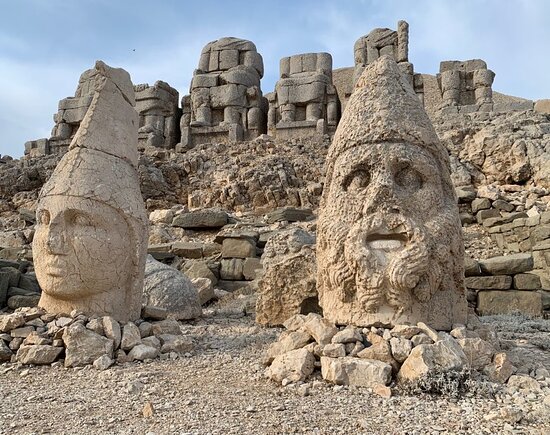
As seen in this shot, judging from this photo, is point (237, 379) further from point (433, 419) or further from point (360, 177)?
point (360, 177)

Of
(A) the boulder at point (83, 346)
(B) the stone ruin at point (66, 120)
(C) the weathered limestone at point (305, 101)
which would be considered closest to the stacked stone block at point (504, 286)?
(A) the boulder at point (83, 346)

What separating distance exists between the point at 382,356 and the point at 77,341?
2204 mm

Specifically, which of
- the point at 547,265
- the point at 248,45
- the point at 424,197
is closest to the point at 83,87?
the point at 248,45

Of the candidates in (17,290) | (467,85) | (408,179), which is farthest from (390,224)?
(467,85)

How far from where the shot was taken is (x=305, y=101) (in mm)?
18422

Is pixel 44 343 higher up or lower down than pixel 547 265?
lower down

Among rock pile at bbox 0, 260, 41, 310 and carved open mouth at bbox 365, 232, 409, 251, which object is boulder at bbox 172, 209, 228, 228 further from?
carved open mouth at bbox 365, 232, 409, 251

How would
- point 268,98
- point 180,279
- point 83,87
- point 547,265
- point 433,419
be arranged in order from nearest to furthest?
point 433,419 < point 180,279 < point 547,265 < point 268,98 < point 83,87

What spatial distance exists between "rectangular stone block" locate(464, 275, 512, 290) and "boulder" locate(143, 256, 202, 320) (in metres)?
3.62

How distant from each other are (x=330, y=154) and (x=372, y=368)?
1669 mm

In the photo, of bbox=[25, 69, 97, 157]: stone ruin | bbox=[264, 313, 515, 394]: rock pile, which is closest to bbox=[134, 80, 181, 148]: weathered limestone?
bbox=[25, 69, 97, 157]: stone ruin

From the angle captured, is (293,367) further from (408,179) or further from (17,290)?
(17,290)

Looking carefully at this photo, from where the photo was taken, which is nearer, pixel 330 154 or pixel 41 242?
pixel 330 154

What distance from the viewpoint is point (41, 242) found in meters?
4.04
